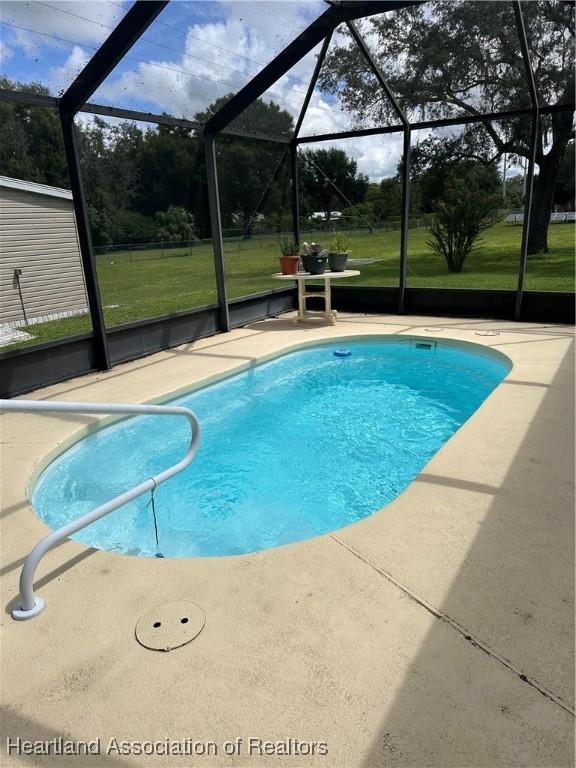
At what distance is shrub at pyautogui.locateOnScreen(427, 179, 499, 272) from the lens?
931 centimetres

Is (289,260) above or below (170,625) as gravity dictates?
above

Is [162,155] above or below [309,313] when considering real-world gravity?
above

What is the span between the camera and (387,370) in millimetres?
5809

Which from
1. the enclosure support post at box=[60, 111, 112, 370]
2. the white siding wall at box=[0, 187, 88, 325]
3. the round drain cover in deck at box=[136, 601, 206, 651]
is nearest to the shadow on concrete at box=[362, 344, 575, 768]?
the round drain cover in deck at box=[136, 601, 206, 651]

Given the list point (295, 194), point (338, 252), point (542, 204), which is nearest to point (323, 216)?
point (295, 194)

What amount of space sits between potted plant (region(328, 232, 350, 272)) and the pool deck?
15.4ft

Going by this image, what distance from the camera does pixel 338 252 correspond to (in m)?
6.95

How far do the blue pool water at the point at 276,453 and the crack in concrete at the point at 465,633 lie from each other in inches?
37.3

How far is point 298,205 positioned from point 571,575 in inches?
278

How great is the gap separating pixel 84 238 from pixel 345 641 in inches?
173

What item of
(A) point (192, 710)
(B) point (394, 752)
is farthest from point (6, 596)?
(B) point (394, 752)

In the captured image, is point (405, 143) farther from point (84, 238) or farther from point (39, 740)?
point (39, 740)

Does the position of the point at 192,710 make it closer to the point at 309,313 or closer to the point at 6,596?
the point at 6,596

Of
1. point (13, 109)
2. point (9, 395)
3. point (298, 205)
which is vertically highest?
point (13, 109)
